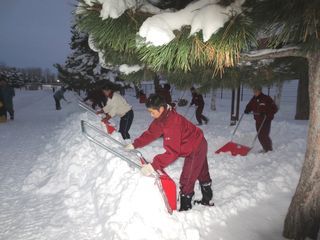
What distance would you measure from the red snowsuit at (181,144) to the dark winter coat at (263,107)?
11.9ft

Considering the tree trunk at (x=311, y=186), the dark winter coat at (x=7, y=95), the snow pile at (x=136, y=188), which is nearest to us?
the tree trunk at (x=311, y=186)

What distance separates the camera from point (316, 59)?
110 inches

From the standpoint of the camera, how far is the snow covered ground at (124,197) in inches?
135

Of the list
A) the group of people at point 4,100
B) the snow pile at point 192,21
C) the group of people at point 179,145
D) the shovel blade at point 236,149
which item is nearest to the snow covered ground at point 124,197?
the shovel blade at point 236,149

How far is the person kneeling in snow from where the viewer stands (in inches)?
135

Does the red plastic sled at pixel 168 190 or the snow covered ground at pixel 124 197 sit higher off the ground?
the red plastic sled at pixel 168 190

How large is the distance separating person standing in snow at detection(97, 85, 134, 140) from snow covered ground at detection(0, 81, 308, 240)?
934 mm

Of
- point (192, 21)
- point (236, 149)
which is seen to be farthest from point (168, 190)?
point (236, 149)

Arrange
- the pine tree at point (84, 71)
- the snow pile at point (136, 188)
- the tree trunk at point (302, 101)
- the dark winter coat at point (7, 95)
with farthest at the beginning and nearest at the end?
the pine tree at point (84, 71) → the dark winter coat at point (7, 95) → the tree trunk at point (302, 101) → the snow pile at point (136, 188)

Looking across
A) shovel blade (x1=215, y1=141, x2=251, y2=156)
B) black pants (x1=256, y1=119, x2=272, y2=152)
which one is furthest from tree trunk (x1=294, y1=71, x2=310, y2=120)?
shovel blade (x1=215, y1=141, x2=251, y2=156)

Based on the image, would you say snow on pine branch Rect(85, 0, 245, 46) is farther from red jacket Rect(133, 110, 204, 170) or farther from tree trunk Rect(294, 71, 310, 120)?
tree trunk Rect(294, 71, 310, 120)

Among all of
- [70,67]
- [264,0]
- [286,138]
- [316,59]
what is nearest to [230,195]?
[316,59]

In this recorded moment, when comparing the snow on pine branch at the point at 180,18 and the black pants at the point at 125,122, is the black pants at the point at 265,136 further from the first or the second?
the snow on pine branch at the point at 180,18

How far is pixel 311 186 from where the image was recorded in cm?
307
